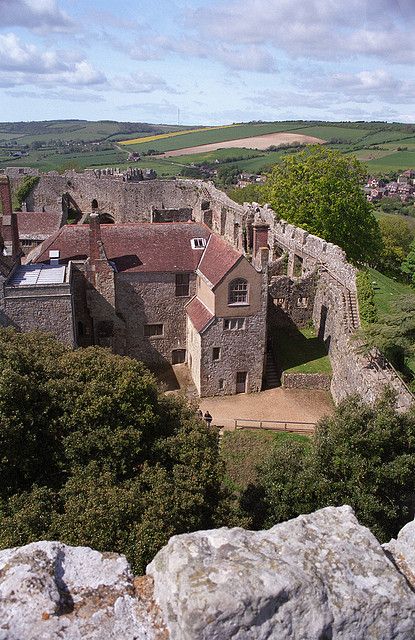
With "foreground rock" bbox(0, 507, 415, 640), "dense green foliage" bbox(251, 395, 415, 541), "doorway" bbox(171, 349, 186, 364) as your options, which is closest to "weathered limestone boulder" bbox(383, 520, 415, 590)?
"foreground rock" bbox(0, 507, 415, 640)

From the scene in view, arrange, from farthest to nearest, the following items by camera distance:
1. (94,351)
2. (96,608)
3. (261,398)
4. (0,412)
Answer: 1. (261,398)
2. (94,351)
3. (0,412)
4. (96,608)

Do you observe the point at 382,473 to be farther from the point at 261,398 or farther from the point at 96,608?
the point at 261,398

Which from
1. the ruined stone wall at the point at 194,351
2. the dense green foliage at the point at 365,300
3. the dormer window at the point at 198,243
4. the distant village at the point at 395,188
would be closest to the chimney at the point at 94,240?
the dormer window at the point at 198,243

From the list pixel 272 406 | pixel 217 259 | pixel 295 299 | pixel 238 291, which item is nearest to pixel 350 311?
pixel 295 299

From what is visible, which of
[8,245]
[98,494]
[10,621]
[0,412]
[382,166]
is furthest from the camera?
[382,166]

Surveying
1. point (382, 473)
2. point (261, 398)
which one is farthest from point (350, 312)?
point (382, 473)

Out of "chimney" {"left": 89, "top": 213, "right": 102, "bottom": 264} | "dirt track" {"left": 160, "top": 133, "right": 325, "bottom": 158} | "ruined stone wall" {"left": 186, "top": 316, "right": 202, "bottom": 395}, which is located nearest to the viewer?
"chimney" {"left": 89, "top": 213, "right": 102, "bottom": 264}

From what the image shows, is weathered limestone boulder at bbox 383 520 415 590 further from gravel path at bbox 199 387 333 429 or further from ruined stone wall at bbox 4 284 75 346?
ruined stone wall at bbox 4 284 75 346

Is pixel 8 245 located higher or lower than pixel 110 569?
higher

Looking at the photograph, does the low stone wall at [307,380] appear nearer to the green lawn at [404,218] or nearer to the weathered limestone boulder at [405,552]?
the weathered limestone boulder at [405,552]
